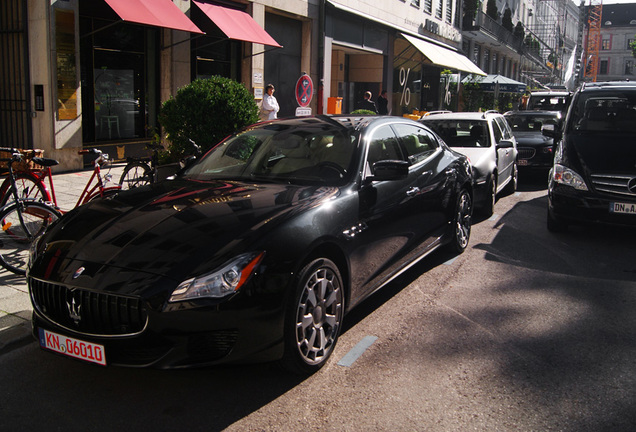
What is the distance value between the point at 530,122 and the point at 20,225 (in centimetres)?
1240

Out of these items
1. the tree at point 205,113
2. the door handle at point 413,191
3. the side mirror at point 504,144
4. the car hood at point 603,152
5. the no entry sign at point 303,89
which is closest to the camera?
the door handle at point 413,191

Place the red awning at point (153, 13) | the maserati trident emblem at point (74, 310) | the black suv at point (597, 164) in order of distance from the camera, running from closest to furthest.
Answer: the maserati trident emblem at point (74, 310), the black suv at point (597, 164), the red awning at point (153, 13)

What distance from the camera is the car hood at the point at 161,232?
11.1ft

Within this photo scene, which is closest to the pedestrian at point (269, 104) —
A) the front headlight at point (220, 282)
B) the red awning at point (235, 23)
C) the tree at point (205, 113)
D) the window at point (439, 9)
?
the red awning at point (235, 23)

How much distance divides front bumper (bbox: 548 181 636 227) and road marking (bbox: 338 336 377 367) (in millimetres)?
4104

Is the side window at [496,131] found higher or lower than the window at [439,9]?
lower

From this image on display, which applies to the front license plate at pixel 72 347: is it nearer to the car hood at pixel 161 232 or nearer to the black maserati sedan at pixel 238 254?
the black maserati sedan at pixel 238 254

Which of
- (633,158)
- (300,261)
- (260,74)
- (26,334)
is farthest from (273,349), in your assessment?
(260,74)

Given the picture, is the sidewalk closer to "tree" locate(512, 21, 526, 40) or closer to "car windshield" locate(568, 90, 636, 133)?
"car windshield" locate(568, 90, 636, 133)

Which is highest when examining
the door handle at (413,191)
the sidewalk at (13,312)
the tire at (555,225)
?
the door handle at (413,191)

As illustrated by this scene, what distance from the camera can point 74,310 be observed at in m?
3.39

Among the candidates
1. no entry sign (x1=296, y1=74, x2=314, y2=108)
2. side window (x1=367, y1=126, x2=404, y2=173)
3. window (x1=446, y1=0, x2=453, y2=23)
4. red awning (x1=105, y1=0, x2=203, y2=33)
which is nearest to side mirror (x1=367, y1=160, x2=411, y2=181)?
side window (x1=367, y1=126, x2=404, y2=173)

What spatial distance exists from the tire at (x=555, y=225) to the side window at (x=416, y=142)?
7.87 feet

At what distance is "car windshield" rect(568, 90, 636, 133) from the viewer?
8.32 m
